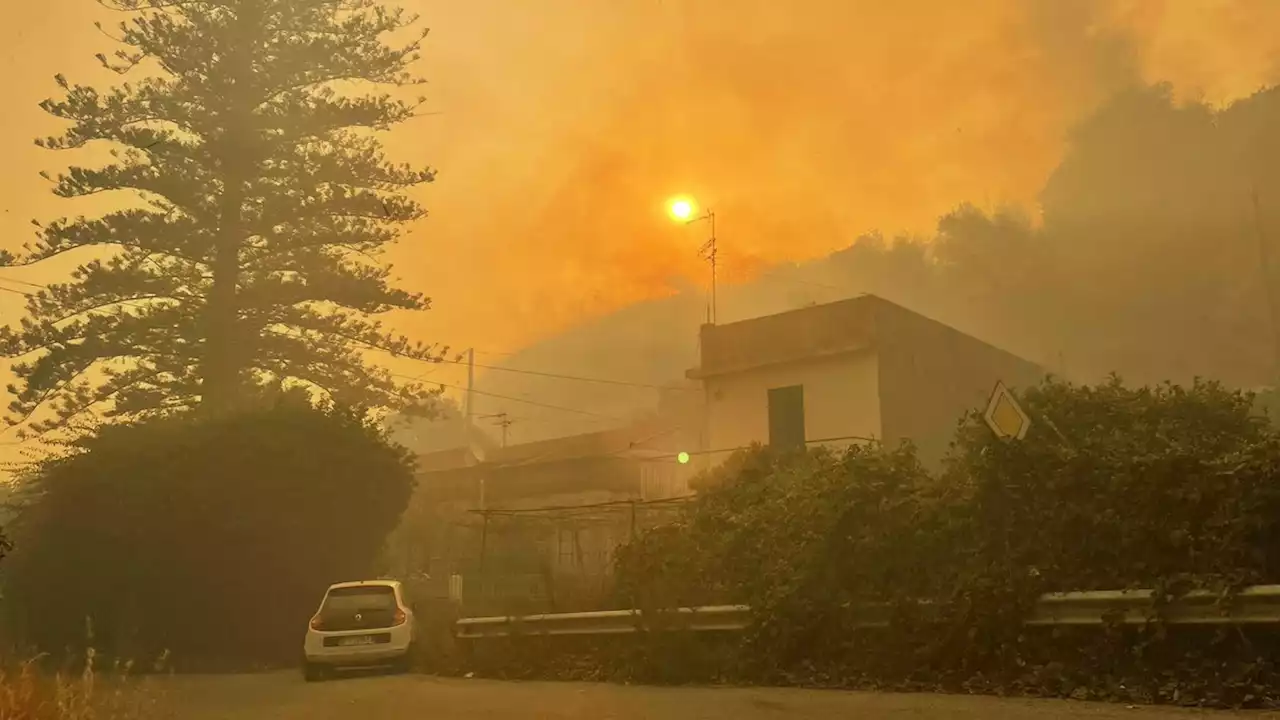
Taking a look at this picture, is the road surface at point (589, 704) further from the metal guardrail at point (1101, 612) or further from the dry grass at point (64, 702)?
the dry grass at point (64, 702)

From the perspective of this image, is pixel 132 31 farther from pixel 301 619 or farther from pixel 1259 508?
pixel 1259 508

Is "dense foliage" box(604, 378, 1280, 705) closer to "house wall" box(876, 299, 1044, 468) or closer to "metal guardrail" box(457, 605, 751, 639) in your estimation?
"metal guardrail" box(457, 605, 751, 639)

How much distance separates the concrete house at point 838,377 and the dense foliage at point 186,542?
15530mm

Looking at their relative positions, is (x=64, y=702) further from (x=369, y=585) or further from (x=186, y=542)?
(x=186, y=542)

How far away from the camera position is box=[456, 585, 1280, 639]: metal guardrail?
10125 mm

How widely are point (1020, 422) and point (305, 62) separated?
26.8m

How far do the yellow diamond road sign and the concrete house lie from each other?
756 inches

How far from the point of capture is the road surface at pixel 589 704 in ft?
31.8

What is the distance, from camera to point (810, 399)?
34.7 meters

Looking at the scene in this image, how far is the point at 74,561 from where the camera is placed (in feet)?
72.8

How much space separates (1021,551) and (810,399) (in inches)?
903

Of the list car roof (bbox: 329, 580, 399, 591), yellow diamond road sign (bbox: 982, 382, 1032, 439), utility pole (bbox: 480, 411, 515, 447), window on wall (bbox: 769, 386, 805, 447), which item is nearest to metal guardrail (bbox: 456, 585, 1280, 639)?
yellow diamond road sign (bbox: 982, 382, 1032, 439)

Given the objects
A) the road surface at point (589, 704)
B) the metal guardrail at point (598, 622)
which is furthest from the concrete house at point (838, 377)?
the road surface at point (589, 704)

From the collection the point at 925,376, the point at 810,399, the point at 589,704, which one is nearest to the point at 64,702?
the point at 589,704
